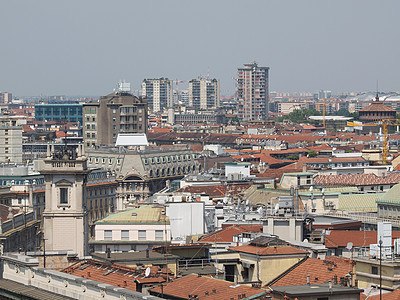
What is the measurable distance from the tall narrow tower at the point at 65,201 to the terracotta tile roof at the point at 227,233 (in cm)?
563

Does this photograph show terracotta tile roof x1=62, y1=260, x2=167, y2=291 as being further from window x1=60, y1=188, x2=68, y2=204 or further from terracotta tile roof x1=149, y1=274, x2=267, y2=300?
window x1=60, y1=188, x2=68, y2=204

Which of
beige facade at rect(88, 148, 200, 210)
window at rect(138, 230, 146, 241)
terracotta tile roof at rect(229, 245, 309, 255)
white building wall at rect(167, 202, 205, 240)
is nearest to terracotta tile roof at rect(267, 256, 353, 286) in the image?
terracotta tile roof at rect(229, 245, 309, 255)

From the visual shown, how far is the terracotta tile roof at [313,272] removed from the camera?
45.7 m

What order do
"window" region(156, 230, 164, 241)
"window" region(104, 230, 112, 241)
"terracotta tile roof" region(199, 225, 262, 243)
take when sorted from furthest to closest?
"window" region(104, 230, 112, 241), "window" region(156, 230, 164, 241), "terracotta tile roof" region(199, 225, 262, 243)

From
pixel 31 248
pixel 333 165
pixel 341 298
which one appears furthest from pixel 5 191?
pixel 341 298

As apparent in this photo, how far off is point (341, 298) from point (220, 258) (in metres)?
12.7

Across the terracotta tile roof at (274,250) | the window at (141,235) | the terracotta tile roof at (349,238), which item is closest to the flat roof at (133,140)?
the window at (141,235)

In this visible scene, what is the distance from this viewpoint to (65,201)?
210 feet

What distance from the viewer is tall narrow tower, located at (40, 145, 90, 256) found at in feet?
208

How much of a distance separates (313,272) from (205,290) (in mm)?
6773

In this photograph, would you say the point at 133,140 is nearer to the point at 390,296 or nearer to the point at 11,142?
the point at 11,142

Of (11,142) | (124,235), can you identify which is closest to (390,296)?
(124,235)

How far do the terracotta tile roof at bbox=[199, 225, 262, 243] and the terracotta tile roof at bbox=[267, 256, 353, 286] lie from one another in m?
14.9

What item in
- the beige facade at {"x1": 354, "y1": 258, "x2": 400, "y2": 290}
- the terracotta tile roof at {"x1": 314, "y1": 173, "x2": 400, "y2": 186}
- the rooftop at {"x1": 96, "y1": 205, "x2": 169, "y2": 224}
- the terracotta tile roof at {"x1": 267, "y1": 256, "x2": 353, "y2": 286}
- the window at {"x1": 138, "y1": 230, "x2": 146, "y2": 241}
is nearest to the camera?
the terracotta tile roof at {"x1": 267, "y1": 256, "x2": 353, "y2": 286}
